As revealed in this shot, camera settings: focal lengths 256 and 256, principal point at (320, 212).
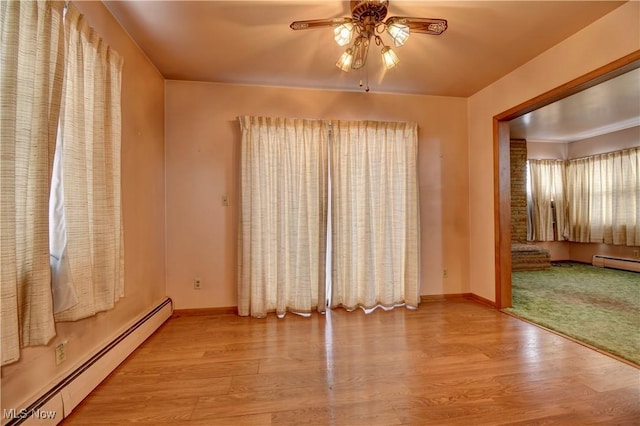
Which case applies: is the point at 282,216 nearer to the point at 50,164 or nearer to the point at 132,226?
the point at 132,226

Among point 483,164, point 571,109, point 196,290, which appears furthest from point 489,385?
point 571,109

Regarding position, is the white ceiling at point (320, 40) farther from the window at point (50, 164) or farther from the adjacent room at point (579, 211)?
the adjacent room at point (579, 211)

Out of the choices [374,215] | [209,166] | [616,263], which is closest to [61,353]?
[209,166]

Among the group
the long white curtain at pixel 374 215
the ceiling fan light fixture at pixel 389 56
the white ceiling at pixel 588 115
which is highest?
the white ceiling at pixel 588 115

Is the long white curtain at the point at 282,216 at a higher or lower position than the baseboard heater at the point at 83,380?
higher

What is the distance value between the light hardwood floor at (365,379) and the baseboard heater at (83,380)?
0.06 metres

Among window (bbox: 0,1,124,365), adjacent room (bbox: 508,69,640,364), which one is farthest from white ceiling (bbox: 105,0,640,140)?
adjacent room (bbox: 508,69,640,364)

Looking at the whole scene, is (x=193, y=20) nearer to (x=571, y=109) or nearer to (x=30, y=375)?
(x=30, y=375)

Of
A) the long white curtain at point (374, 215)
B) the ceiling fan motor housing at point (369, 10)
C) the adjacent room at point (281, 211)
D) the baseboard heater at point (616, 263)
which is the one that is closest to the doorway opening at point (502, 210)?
the adjacent room at point (281, 211)

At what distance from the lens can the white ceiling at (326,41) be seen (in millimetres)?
1796

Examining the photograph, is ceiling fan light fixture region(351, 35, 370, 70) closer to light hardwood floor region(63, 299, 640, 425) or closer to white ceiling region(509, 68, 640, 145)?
light hardwood floor region(63, 299, 640, 425)

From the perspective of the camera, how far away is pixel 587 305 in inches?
115

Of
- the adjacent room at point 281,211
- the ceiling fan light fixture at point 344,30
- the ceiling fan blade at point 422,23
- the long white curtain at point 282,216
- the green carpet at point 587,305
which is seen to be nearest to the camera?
the adjacent room at point 281,211

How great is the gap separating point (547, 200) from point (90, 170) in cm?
739
